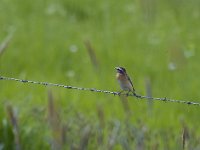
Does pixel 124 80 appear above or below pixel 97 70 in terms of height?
below

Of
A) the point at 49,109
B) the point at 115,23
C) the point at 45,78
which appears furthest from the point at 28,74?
the point at 49,109

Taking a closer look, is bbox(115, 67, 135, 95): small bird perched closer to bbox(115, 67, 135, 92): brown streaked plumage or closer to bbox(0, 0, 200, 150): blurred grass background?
bbox(115, 67, 135, 92): brown streaked plumage

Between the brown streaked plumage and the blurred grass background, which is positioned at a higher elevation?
the blurred grass background

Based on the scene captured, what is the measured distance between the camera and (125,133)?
4.77 metres

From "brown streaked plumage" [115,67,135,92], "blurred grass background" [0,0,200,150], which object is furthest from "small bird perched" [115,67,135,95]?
"blurred grass background" [0,0,200,150]

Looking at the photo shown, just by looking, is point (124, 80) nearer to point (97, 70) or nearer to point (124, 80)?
point (124, 80)

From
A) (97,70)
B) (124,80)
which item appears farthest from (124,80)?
(97,70)

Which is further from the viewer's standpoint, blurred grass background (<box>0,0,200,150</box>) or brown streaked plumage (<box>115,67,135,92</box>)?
blurred grass background (<box>0,0,200,150</box>)

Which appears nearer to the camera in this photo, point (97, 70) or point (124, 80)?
point (124, 80)

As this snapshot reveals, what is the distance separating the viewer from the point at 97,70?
493 cm

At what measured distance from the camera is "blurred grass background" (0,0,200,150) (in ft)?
15.0

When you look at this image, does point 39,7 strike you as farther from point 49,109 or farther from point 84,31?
point 49,109

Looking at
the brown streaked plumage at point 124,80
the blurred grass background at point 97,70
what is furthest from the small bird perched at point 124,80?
the blurred grass background at point 97,70

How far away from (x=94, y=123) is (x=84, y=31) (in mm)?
3043
